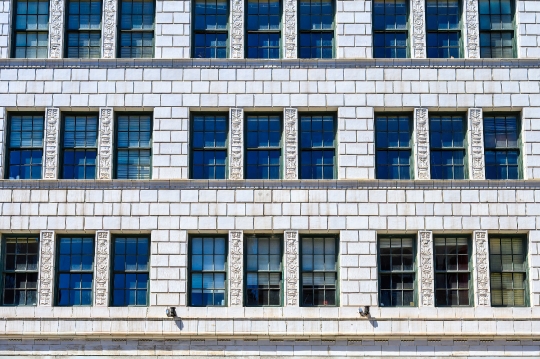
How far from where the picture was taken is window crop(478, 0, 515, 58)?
90.7ft

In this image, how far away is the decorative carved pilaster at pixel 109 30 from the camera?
2739 centimetres

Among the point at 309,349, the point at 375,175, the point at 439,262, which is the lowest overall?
the point at 309,349

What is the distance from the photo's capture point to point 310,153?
2702cm

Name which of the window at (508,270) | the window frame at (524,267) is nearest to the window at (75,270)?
the window frame at (524,267)

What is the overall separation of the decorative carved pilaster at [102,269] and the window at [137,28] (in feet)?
16.9

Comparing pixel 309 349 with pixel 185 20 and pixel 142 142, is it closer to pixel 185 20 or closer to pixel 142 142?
pixel 142 142

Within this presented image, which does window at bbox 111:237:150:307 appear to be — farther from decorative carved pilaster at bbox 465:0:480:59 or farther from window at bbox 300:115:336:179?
decorative carved pilaster at bbox 465:0:480:59

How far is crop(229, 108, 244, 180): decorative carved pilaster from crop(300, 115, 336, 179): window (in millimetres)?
1627

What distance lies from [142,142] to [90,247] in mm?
3150

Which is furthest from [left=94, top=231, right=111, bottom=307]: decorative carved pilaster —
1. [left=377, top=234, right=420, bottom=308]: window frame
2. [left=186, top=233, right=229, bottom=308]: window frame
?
[left=377, top=234, right=420, bottom=308]: window frame

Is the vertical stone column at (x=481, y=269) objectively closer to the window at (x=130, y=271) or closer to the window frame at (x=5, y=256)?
the window at (x=130, y=271)

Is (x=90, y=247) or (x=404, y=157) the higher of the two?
(x=404, y=157)

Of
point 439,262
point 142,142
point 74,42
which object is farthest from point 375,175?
point 74,42

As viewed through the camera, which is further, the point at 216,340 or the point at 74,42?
the point at 74,42
